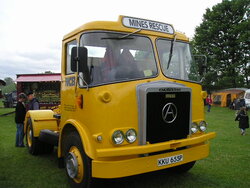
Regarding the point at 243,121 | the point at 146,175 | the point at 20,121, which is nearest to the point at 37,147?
the point at 20,121

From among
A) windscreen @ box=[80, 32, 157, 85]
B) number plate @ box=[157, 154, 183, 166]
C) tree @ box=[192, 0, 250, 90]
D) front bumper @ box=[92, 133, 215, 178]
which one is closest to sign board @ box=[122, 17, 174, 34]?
windscreen @ box=[80, 32, 157, 85]

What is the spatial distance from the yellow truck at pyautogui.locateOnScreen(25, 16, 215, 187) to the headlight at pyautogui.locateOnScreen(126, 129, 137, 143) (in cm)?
2

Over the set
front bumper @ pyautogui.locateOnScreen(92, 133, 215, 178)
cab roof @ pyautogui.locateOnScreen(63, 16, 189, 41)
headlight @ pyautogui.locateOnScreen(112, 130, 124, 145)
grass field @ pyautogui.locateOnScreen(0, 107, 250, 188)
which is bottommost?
grass field @ pyautogui.locateOnScreen(0, 107, 250, 188)

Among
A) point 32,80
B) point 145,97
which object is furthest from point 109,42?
point 32,80

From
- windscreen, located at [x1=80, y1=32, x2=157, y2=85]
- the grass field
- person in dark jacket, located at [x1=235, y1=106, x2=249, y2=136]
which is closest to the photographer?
windscreen, located at [x1=80, y1=32, x2=157, y2=85]

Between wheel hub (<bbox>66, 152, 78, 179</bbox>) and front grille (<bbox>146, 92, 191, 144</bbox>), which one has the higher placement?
front grille (<bbox>146, 92, 191, 144</bbox>)

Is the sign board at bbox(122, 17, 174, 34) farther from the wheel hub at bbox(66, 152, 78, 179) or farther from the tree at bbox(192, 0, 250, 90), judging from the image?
the tree at bbox(192, 0, 250, 90)

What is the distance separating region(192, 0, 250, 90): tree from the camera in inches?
1368

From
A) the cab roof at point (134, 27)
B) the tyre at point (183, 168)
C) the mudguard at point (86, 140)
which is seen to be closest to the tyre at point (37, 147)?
the mudguard at point (86, 140)

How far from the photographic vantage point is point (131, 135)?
13.4 ft

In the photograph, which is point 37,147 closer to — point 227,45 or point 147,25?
point 147,25

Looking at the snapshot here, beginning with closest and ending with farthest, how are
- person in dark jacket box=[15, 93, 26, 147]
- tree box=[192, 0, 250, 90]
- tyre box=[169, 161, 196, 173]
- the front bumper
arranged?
the front bumper < tyre box=[169, 161, 196, 173] < person in dark jacket box=[15, 93, 26, 147] < tree box=[192, 0, 250, 90]

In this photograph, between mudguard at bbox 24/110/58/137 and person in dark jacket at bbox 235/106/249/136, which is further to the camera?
person in dark jacket at bbox 235/106/249/136

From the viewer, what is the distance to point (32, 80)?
18.4 m
